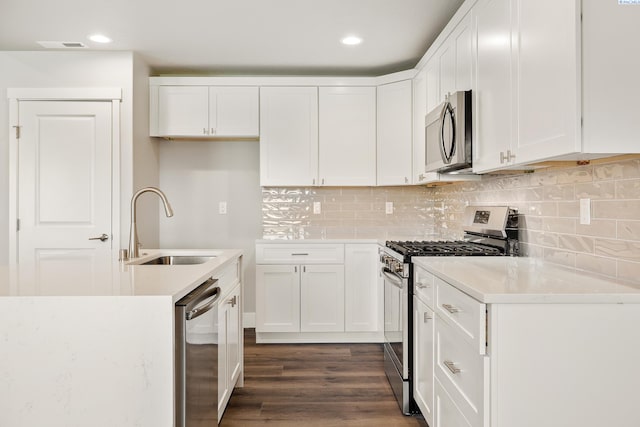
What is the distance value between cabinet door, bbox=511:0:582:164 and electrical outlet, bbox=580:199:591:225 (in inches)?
13.0

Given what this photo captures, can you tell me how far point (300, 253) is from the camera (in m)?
3.65

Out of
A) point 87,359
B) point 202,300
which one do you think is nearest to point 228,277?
point 202,300

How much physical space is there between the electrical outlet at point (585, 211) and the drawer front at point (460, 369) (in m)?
0.75

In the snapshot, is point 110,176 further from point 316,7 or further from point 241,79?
point 316,7

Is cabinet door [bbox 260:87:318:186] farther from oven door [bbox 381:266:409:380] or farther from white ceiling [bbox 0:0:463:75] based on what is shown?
oven door [bbox 381:266:409:380]

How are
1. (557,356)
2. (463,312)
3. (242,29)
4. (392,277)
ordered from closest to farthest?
1. (557,356)
2. (463,312)
3. (392,277)
4. (242,29)

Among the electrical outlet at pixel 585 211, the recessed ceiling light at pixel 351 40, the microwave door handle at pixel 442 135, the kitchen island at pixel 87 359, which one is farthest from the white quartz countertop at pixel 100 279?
the recessed ceiling light at pixel 351 40

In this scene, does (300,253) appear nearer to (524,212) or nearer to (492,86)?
(524,212)

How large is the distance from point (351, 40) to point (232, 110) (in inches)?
49.4

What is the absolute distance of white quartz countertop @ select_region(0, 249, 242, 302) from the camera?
4.66 feet

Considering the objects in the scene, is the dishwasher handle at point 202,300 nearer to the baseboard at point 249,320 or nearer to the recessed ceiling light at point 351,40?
the recessed ceiling light at point 351,40

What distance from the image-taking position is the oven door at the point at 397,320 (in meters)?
2.37

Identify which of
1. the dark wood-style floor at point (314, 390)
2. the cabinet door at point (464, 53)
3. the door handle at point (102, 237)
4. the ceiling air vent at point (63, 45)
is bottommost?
the dark wood-style floor at point (314, 390)

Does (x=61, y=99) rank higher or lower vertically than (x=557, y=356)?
higher
